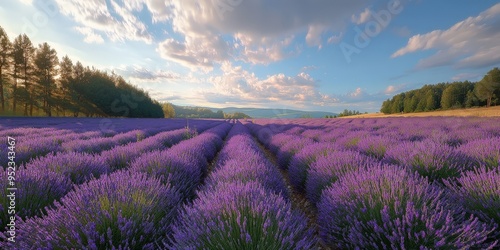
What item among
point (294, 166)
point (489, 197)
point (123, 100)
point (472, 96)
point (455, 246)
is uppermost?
point (472, 96)

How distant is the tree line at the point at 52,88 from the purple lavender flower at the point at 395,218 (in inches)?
1488

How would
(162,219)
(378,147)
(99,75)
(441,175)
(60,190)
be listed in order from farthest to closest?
(99,75)
(378,147)
(441,175)
(60,190)
(162,219)

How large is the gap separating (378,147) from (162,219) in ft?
15.4

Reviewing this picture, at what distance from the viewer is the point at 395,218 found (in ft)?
5.04

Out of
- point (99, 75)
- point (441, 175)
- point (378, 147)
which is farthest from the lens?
point (99, 75)

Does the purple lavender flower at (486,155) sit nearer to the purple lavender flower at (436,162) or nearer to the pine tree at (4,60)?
the purple lavender flower at (436,162)

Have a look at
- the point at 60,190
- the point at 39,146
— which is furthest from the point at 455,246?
the point at 39,146

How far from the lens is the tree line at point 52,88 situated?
25872 millimetres

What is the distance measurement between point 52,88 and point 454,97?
72.7m

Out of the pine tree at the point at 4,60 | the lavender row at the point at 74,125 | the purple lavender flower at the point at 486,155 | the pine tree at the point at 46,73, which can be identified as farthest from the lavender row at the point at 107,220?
the pine tree at the point at 46,73

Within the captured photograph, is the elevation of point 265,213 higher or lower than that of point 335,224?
higher

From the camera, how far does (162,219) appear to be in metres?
1.71

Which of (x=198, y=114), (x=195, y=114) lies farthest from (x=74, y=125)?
(x=198, y=114)

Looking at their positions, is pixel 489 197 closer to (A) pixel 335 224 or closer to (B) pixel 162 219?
(A) pixel 335 224
